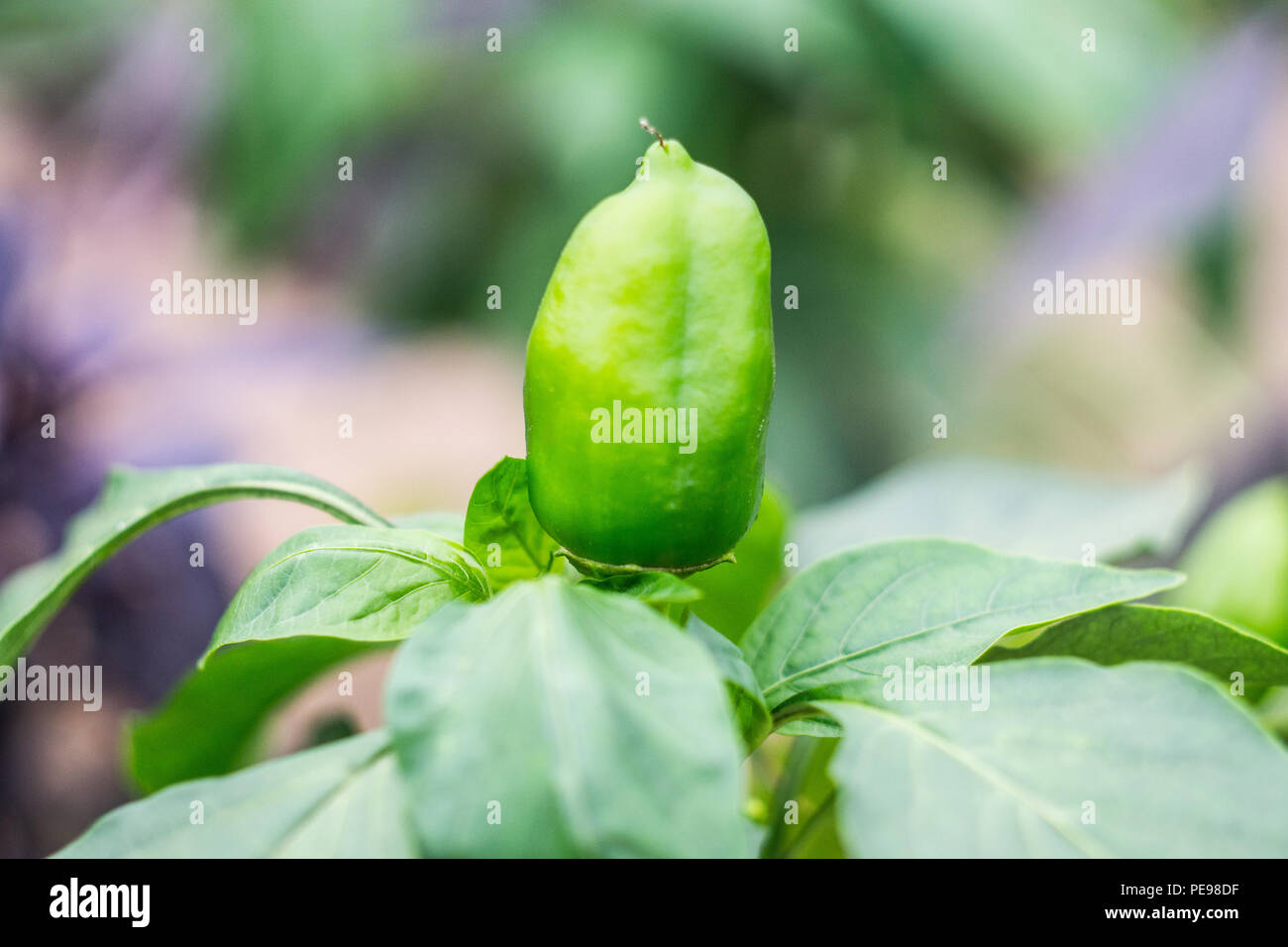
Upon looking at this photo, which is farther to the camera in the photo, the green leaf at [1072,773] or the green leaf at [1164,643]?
the green leaf at [1164,643]

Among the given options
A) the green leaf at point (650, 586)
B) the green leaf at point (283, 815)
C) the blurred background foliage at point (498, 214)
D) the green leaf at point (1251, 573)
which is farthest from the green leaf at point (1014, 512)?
the blurred background foliage at point (498, 214)

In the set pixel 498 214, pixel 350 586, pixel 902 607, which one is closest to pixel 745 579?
pixel 902 607

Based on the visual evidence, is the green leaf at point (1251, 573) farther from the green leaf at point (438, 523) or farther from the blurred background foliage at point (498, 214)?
the blurred background foliage at point (498, 214)

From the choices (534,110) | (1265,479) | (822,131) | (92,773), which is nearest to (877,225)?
(822,131)

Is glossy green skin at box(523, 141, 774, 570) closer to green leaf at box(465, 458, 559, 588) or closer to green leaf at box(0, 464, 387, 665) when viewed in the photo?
green leaf at box(465, 458, 559, 588)

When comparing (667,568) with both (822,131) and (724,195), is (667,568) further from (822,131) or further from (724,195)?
(822,131)

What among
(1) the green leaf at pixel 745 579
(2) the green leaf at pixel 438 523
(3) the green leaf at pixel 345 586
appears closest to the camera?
(3) the green leaf at pixel 345 586
